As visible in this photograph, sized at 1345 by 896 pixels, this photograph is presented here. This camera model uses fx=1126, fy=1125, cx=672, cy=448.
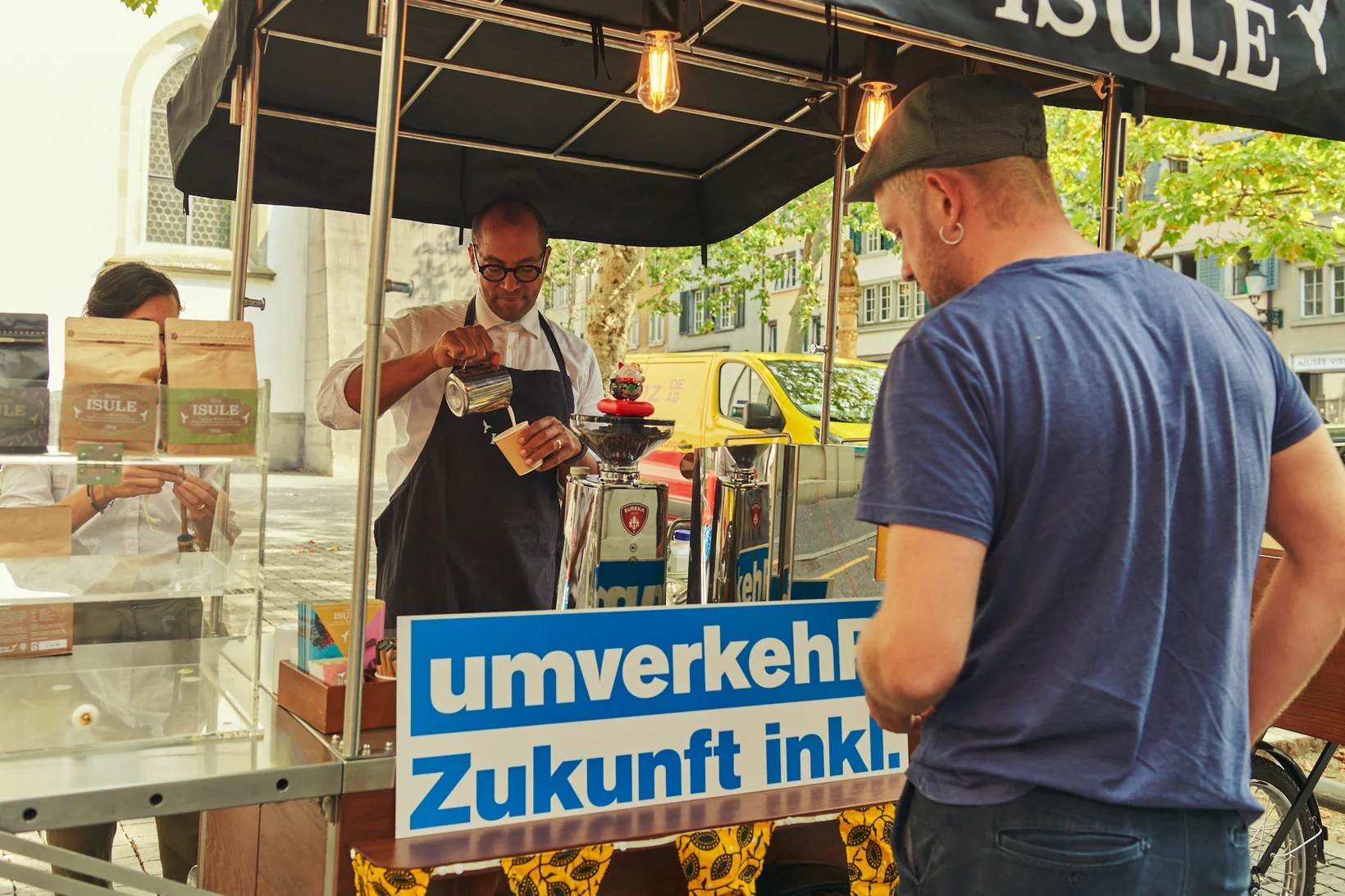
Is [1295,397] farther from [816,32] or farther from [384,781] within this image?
[816,32]

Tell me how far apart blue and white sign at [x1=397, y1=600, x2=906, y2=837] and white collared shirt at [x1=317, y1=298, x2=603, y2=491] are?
4.38 ft

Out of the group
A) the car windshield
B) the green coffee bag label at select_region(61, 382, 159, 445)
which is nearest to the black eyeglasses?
the green coffee bag label at select_region(61, 382, 159, 445)

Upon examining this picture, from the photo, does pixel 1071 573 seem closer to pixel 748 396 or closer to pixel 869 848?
pixel 869 848

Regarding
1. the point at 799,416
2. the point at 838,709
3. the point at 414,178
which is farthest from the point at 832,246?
the point at 799,416

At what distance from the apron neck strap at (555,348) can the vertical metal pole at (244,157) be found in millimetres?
624

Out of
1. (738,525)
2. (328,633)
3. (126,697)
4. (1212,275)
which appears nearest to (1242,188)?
(738,525)

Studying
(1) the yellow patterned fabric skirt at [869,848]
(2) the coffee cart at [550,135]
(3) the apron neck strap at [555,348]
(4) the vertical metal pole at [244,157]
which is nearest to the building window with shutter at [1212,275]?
(2) the coffee cart at [550,135]

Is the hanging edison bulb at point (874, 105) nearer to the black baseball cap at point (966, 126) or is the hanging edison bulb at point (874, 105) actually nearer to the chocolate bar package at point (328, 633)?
the black baseball cap at point (966, 126)

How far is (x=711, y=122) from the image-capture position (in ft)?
11.8

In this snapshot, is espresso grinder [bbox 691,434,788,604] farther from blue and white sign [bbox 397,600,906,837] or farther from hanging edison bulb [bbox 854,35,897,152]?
hanging edison bulb [bbox 854,35,897,152]

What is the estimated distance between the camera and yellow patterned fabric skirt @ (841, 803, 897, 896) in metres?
1.95

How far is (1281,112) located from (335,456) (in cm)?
1758

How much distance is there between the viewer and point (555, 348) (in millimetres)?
3373

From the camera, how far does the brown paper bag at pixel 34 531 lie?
1756mm
